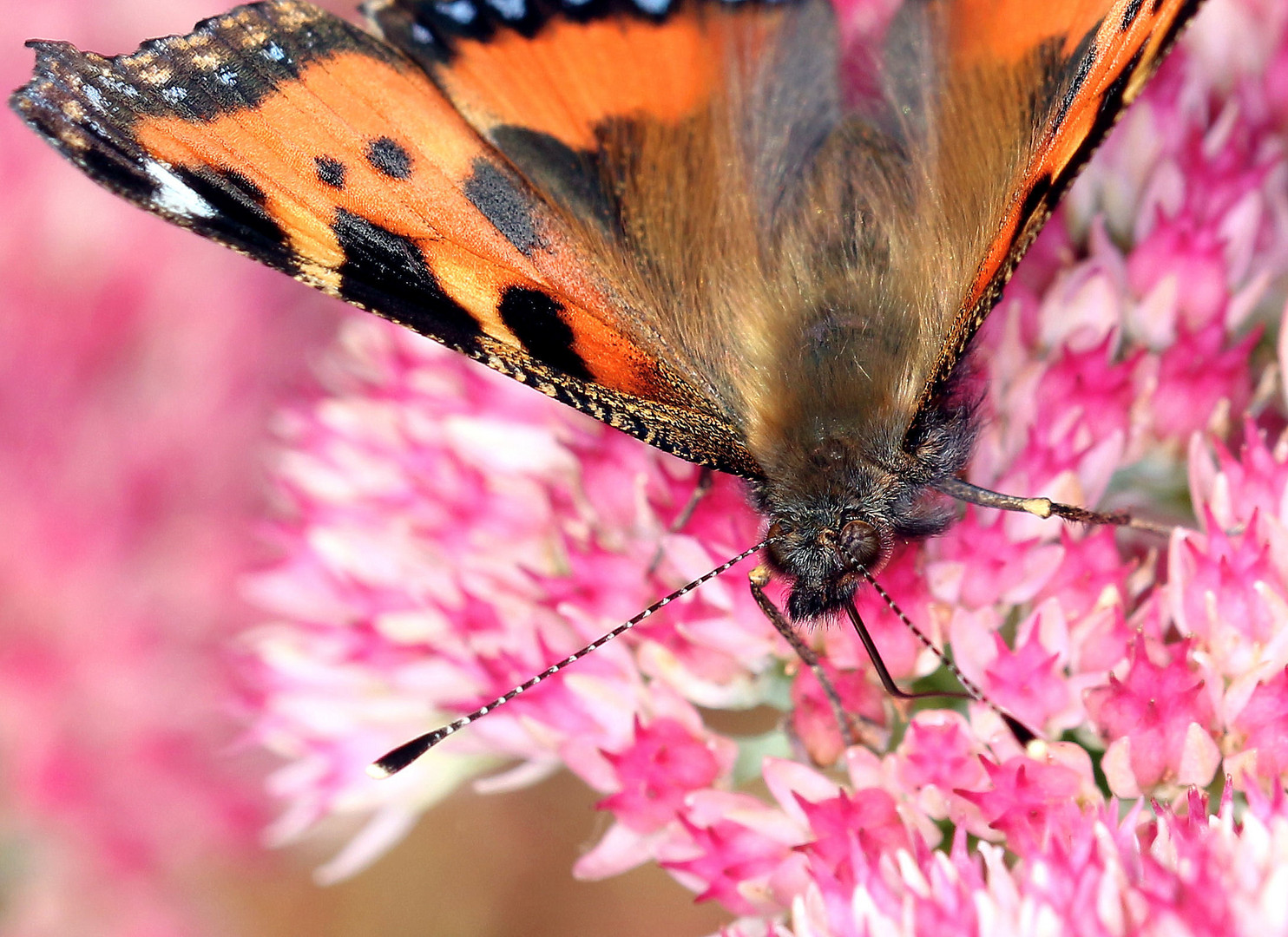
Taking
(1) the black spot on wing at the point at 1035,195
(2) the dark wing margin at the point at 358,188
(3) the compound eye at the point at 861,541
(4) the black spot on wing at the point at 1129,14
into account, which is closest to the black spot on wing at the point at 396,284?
(2) the dark wing margin at the point at 358,188

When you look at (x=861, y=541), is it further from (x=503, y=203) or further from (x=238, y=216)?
(x=238, y=216)

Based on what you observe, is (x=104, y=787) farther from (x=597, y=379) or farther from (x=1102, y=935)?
(x=1102, y=935)

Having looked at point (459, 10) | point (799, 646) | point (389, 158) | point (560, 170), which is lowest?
point (799, 646)

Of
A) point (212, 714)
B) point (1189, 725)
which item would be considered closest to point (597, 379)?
point (1189, 725)

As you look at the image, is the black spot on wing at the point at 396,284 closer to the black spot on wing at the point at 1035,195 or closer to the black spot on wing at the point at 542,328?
the black spot on wing at the point at 542,328

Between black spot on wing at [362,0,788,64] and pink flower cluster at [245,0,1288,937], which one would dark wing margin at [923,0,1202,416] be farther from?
black spot on wing at [362,0,788,64]

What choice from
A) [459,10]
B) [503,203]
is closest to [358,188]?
[503,203]
